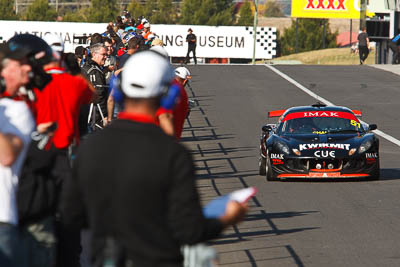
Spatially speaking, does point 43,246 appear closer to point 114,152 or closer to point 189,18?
point 114,152

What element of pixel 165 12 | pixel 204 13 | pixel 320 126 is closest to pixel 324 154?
pixel 320 126

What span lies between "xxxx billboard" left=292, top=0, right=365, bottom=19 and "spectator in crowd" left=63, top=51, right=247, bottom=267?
246 feet

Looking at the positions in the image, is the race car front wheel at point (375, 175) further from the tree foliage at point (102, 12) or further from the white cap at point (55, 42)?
the tree foliage at point (102, 12)

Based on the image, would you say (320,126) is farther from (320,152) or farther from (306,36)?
(306,36)

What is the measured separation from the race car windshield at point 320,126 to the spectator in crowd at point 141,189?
13001 mm

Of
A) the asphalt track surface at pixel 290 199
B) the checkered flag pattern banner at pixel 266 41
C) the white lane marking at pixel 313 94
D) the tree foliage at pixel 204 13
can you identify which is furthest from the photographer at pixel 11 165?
the tree foliage at pixel 204 13

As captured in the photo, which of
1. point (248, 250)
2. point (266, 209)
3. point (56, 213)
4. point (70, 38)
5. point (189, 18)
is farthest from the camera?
point (189, 18)

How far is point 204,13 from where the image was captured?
3765 inches

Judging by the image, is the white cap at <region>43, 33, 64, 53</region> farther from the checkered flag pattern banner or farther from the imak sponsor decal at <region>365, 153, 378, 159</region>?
the checkered flag pattern banner

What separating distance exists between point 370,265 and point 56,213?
464 cm

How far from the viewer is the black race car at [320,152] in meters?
16.7

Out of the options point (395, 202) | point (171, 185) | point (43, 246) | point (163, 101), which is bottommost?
point (395, 202)

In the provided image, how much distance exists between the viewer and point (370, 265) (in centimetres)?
1023

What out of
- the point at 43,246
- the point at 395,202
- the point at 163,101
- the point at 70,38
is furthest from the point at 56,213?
the point at 70,38
